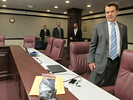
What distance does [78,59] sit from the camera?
2.01 meters

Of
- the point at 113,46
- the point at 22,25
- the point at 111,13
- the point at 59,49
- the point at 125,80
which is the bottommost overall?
the point at 125,80

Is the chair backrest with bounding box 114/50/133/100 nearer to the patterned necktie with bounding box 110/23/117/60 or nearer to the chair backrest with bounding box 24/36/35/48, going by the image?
the patterned necktie with bounding box 110/23/117/60

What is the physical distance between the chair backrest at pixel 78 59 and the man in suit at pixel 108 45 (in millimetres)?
458

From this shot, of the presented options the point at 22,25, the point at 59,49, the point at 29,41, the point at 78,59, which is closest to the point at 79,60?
the point at 78,59

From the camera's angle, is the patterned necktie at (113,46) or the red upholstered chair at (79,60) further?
the red upholstered chair at (79,60)

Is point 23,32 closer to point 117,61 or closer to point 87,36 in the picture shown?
point 87,36

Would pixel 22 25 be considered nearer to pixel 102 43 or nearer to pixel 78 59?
pixel 78 59

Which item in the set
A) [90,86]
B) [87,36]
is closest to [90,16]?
[87,36]

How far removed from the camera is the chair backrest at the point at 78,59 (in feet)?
6.47

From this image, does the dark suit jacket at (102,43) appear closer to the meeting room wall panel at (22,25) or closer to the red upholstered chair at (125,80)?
the red upholstered chair at (125,80)

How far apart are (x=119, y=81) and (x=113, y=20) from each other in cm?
74

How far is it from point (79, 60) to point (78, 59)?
1.0 inches

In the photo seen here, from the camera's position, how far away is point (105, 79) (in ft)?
5.05

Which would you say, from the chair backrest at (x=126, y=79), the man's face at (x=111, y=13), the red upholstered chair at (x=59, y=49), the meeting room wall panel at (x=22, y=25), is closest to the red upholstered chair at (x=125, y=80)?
the chair backrest at (x=126, y=79)
